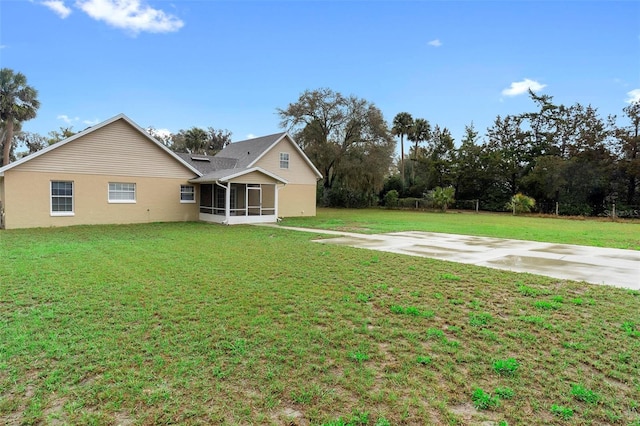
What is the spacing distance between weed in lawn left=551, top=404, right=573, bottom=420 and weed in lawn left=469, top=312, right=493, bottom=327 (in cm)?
166

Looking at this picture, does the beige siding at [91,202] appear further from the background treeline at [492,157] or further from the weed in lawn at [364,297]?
the background treeline at [492,157]

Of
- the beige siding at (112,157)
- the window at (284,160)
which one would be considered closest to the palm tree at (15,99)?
the beige siding at (112,157)

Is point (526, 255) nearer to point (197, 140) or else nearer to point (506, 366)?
point (506, 366)

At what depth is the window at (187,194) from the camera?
785 inches

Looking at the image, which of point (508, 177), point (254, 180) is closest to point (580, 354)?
point (254, 180)

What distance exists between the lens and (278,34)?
59.1ft

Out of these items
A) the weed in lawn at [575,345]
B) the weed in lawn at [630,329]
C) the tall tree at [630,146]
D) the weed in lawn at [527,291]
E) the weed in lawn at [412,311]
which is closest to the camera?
the weed in lawn at [575,345]

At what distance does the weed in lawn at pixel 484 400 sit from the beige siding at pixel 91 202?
18.3 m

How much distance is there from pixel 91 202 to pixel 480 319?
58.2 ft

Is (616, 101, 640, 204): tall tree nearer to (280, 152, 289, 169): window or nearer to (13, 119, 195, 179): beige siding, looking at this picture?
(280, 152, 289, 169): window

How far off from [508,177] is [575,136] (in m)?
6.29

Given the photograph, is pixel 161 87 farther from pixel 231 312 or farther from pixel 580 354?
pixel 580 354

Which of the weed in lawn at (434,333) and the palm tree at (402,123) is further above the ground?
the palm tree at (402,123)

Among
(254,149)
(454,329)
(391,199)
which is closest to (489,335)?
(454,329)
